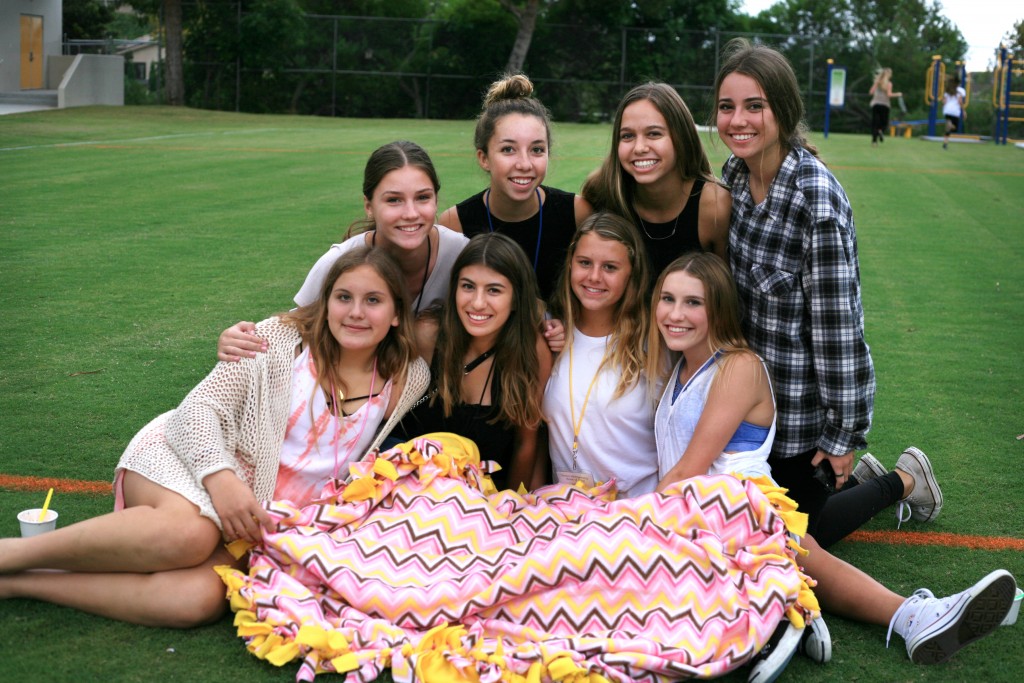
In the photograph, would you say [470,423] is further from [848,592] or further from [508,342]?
[848,592]

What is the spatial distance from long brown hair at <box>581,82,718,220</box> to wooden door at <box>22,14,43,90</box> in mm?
30700

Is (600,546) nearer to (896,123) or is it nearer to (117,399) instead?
(117,399)

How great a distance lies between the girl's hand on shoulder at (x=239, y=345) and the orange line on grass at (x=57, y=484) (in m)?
1.00

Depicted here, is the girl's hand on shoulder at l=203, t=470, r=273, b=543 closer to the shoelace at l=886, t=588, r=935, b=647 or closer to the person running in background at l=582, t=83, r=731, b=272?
the person running in background at l=582, t=83, r=731, b=272

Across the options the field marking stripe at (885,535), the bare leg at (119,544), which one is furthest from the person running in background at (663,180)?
the bare leg at (119,544)

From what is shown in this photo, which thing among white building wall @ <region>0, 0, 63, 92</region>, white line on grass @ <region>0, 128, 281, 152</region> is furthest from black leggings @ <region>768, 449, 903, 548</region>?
white building wall @ <region>0, 0, 63, 92</region>

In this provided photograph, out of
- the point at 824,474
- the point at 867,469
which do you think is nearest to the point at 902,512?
the point at 867,469

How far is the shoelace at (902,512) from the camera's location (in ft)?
13.1

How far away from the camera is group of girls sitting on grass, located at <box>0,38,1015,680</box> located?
308 cm

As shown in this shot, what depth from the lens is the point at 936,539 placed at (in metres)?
3.86

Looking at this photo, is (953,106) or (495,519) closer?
(495,519)

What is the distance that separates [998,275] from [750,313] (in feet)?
21.2

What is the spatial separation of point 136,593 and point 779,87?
253 cm

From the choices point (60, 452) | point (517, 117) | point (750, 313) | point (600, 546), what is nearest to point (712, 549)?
point (600, 546)
